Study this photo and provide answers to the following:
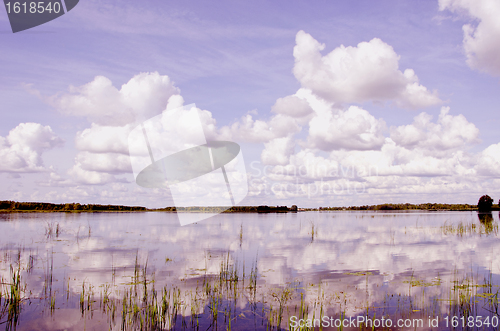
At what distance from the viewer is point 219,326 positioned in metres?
9.78

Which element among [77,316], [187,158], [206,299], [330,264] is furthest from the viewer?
[187,158]

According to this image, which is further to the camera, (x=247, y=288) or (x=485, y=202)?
(x=485, y=202)

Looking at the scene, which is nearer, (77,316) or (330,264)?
(77,316)

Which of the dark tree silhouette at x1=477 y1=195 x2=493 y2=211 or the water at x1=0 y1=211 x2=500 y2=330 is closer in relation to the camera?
the water at x1=0 y1=211 x2=500 y2=330

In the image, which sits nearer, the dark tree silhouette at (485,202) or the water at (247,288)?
the water at (247,288)

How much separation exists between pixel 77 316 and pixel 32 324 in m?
1.28

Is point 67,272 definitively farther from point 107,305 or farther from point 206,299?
point 206,299

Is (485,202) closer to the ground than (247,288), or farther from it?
farther from it

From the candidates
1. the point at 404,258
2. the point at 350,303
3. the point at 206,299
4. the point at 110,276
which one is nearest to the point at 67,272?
the point at 110,276

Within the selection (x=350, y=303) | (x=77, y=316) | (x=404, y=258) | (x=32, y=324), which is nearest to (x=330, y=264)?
(x=404, y=258)

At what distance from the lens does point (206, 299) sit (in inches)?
480

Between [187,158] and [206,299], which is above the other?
[187,158]

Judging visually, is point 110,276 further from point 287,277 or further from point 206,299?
point 287,277

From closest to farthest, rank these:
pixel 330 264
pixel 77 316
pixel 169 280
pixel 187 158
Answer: pixel 77 316, pixel 169 280, pixel 330 264, pixel 187 158
